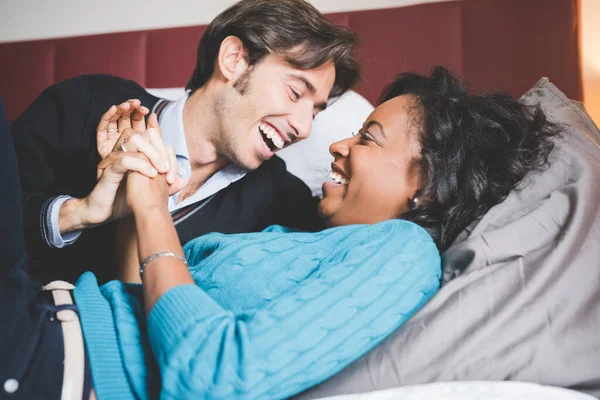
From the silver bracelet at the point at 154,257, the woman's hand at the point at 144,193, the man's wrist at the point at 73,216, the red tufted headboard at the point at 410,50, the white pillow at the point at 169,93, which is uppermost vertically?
the red tufted headboard at the point at 410,50

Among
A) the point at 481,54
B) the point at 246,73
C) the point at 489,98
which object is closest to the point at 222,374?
the point at 489,98

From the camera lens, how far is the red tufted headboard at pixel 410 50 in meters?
1.80

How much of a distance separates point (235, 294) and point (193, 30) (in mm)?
1628

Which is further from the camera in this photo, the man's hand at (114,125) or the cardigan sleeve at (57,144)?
the cardigan sleeve at (57,144)

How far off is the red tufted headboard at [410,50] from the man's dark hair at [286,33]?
1.27 ft

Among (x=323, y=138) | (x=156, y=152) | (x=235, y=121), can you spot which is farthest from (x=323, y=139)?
(x=156, y=152)

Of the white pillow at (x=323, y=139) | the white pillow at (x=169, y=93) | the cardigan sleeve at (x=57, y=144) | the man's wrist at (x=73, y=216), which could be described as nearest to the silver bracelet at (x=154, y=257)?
the man's wrist at (x=73, y=216)

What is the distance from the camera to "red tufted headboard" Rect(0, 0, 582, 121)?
70.9 inches

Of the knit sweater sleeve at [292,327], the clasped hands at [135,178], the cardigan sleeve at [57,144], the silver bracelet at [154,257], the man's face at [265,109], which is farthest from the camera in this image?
the man's face at [265,109]

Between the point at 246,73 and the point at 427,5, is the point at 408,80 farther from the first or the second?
the point at 427,5

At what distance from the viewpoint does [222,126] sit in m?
1.54

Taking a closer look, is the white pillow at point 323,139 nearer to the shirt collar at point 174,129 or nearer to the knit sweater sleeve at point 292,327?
the shirt collar at point 174,129

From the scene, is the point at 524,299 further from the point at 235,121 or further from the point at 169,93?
the point at 169,93

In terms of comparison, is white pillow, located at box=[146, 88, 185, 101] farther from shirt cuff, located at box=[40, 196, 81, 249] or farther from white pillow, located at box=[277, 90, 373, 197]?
shirt cuff, located at box=[40, 196, 81, 249]
